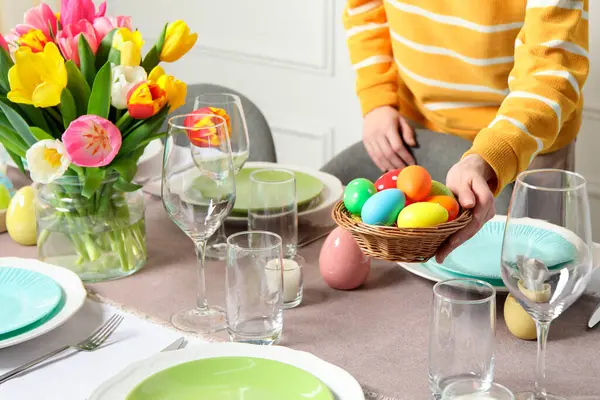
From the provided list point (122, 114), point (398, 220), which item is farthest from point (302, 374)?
point (122, 114)

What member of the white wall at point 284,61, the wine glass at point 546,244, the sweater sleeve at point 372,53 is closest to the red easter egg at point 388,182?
the wine glass at point 546,244

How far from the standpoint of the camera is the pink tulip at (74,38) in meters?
1.14

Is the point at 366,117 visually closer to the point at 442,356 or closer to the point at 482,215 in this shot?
the point at 482,215

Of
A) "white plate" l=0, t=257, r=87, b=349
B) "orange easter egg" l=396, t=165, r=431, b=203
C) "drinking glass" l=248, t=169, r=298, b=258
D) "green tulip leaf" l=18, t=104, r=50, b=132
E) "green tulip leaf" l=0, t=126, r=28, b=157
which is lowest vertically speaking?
"white plate" l=0, t=257, r=87, b=349

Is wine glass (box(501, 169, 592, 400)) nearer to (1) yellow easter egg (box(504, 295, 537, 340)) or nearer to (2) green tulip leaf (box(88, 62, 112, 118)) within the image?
(1) yellow easter egg (box(504, 295, 537, 340))

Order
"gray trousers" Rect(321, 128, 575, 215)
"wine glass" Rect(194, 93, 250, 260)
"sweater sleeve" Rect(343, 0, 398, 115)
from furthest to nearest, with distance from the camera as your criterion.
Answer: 1. "sweater sleeve" Rect(343, 0, 398, 115)
2. "gray trousers" Rect(321, 128, 575, 215)
3. "wine glass" Rect(194, 93, 250, 260)

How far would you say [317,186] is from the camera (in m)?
1.45

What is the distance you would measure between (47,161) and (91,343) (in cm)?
26

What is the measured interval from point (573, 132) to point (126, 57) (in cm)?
106

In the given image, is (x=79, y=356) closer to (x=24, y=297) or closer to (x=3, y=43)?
(x=24, y=297)

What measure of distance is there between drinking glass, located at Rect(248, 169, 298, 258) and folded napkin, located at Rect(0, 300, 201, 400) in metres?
0.24

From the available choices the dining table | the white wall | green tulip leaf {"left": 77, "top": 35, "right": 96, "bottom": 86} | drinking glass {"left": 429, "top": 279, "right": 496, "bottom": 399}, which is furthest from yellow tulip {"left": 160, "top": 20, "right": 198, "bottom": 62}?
the white wall

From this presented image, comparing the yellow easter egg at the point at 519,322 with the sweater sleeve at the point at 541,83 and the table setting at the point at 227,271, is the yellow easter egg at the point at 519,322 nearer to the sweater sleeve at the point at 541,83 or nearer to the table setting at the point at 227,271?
the table setting at the point at 227,271

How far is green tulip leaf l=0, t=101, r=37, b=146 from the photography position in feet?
3.69
